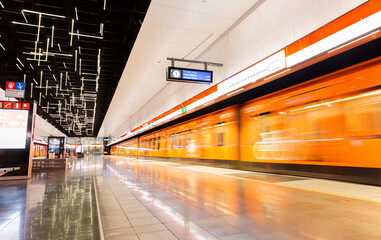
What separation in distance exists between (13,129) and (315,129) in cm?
892

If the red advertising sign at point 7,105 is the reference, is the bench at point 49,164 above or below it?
below

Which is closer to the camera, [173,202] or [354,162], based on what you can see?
[173,202]

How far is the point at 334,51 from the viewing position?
4.43 m

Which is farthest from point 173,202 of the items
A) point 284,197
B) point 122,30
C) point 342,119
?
point 122,30

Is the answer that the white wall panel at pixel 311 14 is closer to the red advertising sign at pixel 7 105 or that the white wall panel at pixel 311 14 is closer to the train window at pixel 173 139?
the red advertising sign at pixel 7 105

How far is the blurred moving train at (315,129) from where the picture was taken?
4586 millimetres

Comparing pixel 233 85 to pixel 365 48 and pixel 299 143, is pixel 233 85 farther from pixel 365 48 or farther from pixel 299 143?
pixel 365 48

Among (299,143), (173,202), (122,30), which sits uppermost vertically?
(122,30)

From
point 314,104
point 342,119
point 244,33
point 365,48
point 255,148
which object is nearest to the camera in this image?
point 365,48

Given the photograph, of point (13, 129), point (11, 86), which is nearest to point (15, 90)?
point (11, 86)

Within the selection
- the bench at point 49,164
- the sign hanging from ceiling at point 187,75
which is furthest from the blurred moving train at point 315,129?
the bench at point 49,164

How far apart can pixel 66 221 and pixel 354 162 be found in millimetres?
5299

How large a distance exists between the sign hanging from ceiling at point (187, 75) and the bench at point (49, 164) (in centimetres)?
694

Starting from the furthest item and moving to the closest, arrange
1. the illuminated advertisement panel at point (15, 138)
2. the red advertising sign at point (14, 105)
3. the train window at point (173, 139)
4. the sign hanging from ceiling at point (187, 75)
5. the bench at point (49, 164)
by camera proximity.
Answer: the train window at point (173, 139) → the bench at point (49, 164) → the sign hanging from ceiling at point (187, 75) → the red advertising sign at point (14, 105) → the illuminated advertisement panel at point (15, 138)
